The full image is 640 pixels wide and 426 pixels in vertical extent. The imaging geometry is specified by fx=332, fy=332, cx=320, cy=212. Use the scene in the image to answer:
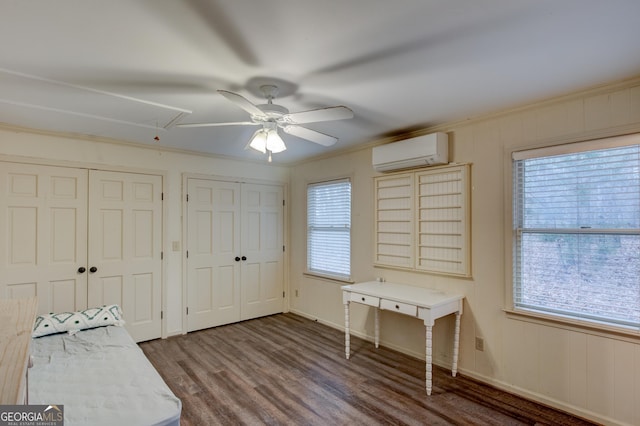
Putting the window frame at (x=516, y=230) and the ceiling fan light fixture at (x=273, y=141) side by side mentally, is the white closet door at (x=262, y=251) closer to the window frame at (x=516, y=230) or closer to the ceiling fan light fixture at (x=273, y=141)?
the ceiling fan light fixture at (x=273, y=141)

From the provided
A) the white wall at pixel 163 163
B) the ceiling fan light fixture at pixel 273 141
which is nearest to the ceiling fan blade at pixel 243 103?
the ceiling fan light fixture at pixel 273 141

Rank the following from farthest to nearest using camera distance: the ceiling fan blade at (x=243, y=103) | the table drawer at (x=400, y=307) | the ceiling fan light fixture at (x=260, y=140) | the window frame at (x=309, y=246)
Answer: the window frame at (x=309, y=246) → the table drawer at (x=400, y=307) → the ceiling fan light fixture at (x=260, y=140) → the ceiling fan blade at (x=243, y=103)

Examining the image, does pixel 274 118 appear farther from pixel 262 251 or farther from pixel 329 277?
pixel 262 251

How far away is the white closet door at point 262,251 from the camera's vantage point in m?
4.85

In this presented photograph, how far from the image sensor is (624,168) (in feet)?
7.51

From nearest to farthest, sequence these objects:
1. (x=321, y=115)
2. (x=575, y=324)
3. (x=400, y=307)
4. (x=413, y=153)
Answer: (x=321, y=115)
(x=575, y=324)
(x=400, y=307)
(x=413, y=153)

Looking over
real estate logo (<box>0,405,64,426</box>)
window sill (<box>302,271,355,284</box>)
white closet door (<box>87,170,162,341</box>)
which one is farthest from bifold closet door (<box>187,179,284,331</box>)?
real estate logo (<box>0,405,64,426</box>)

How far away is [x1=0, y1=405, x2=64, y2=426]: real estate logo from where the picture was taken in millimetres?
894

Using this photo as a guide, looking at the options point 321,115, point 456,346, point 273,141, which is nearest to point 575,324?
point 456,346

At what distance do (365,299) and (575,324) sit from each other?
1.67 metres

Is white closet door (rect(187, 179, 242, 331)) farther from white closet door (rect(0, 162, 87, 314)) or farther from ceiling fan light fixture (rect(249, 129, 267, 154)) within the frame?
ceiling fan light fixture (rect(249, 129, 267, 154))

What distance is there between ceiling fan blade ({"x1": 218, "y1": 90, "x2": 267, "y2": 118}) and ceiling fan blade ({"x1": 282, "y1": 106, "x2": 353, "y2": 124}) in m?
0.20

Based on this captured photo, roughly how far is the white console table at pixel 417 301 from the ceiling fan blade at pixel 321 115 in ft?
5.59

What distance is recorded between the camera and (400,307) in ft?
9.81
